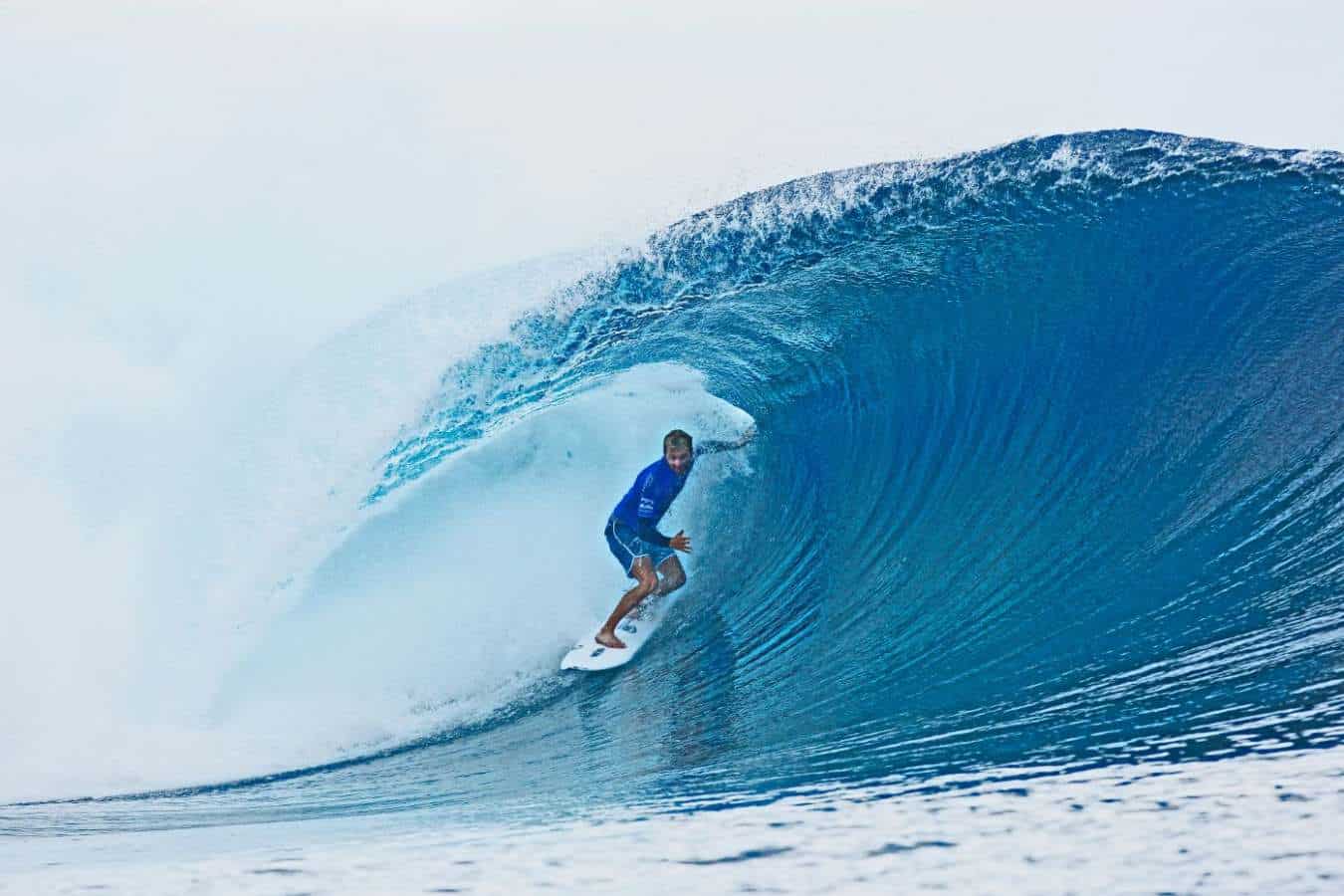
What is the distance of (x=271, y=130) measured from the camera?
11.1 metres

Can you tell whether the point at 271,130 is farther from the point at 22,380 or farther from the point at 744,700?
the point at 744,700

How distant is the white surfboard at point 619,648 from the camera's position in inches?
239

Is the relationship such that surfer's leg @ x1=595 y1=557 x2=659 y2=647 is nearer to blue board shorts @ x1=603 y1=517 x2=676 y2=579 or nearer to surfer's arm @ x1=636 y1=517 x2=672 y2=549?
blue board shorts @ x1=603 y1=517 x2=676 y2=579

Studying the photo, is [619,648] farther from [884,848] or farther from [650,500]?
[884,848]

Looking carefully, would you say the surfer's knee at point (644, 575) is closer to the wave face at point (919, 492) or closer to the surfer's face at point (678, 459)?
the wave face at point (919, 492)

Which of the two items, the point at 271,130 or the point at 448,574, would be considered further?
the point at 271,130

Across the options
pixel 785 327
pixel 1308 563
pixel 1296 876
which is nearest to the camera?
pixel 1296 876

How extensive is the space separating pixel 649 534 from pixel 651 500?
198 millimetres

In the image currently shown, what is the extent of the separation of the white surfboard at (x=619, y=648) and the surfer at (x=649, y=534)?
0.06m

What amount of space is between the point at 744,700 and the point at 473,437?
3.24 metres

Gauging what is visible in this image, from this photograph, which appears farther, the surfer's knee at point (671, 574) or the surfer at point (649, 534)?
the surfer's knee at point (671, 574)

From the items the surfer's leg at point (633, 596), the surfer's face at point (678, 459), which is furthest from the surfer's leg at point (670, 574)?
the surfer's face at point (678, 459)

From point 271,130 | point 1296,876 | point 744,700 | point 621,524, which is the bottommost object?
point 1296,876

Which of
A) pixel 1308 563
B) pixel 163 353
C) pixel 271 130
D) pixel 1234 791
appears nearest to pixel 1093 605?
pixel 1308 563
